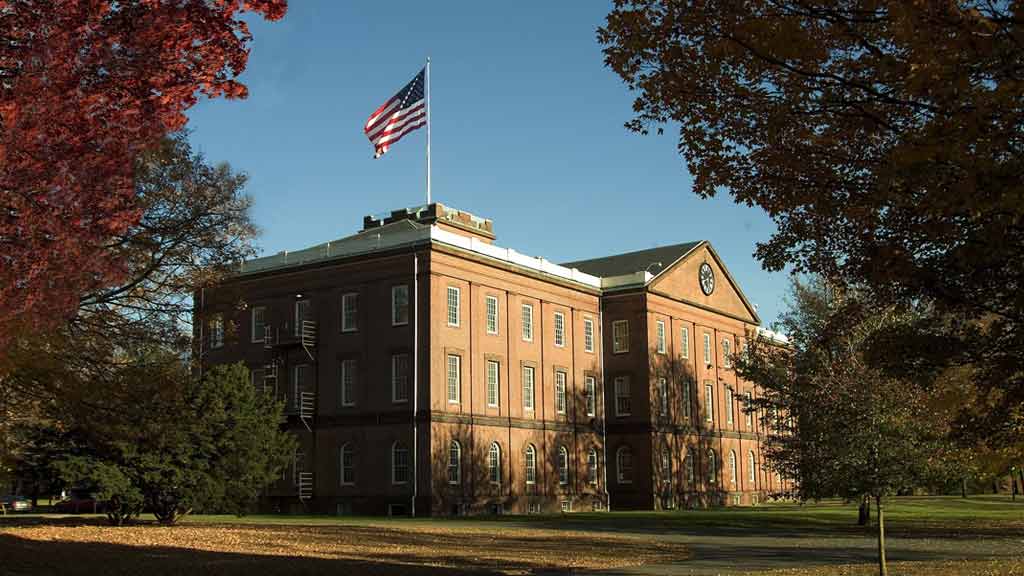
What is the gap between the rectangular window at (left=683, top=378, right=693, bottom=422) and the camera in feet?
212

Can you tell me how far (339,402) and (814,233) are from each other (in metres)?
40.6

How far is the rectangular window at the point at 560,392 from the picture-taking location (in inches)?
2261

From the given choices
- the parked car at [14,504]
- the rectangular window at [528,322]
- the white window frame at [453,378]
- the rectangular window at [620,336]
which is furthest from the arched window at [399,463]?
the parked car at [14,504]

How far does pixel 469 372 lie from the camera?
167 feet

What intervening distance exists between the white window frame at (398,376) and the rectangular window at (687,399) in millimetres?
22013

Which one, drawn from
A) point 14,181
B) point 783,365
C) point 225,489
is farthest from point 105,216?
point 783,365

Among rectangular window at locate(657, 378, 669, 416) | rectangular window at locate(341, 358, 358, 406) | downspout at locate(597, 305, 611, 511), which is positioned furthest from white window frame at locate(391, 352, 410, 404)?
rectangular window at locate(657, 378, 669, 416)

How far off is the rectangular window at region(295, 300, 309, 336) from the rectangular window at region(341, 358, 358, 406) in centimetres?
324

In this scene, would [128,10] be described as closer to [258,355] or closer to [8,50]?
[8,50]

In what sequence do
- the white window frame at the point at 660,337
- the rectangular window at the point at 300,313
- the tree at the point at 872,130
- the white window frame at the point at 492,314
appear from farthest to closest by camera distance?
the white window frame at the point at 660,337
the rectangular window at the point at 300,313
the white window frame at the point at 492,314
the tree at the point at 872,130

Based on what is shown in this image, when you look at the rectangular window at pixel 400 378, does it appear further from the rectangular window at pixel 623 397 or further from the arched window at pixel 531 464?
the rectangular window at pixel 623 397

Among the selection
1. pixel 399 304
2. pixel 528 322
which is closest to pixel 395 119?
pixel 399 304

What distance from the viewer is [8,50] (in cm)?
978

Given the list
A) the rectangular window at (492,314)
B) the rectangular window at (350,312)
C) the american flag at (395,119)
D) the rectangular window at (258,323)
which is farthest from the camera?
the rectangular window at (258,323)
